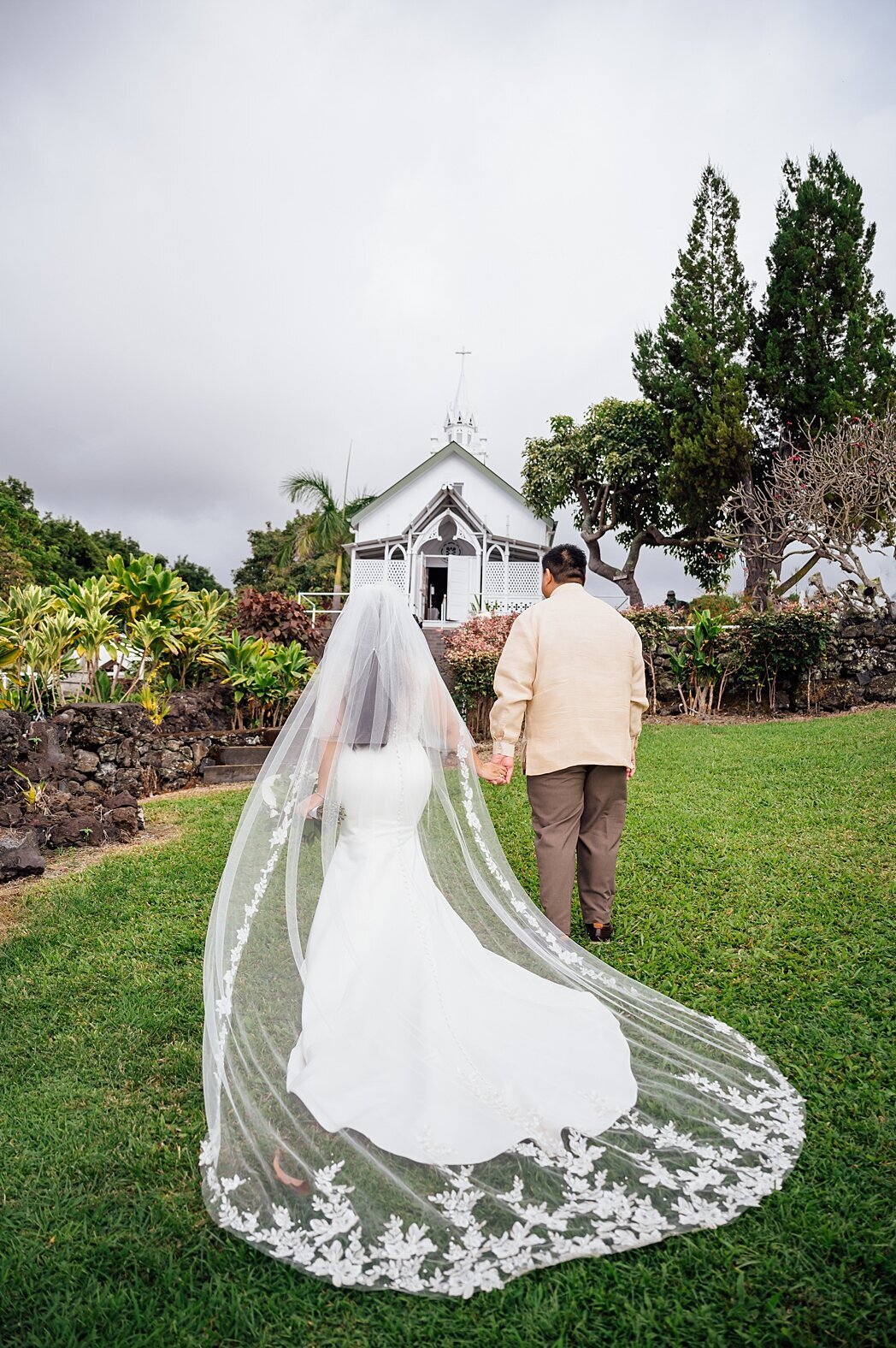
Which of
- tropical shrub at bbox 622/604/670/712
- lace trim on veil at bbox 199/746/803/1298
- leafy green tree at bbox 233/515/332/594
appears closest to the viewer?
lace trim on veil at bbox 199/746/803/1298

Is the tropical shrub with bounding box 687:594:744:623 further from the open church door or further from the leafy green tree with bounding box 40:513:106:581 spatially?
the leafy green tree with bounding box 40:513:106:581

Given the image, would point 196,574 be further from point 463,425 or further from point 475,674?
point 475,674

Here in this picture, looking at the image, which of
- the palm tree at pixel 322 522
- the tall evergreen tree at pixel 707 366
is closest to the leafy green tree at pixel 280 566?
the palm tree at pixel 322 522

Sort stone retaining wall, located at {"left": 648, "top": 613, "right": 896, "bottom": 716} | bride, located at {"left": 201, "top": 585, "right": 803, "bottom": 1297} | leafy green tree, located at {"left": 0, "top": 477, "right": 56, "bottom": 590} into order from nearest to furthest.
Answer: bride, located at {"left": 201, "top": 585, "right": 803, "bottom": 1297} → stone retaining wall, located at {"left": 648, "top": 613, "right": 896, "bottom": 716} → leafy green tree, located at {"left": 0, "top": 477, "right": 56, "bottom": 590}

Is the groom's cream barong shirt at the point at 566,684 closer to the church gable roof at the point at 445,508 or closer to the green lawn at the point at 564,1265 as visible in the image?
the green lawn at the point at 564,1265

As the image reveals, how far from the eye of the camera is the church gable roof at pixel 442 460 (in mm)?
28766

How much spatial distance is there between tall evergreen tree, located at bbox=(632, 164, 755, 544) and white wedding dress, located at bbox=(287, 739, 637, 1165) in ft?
71.5

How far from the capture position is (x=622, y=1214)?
219 cm

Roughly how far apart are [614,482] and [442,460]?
6892 mm

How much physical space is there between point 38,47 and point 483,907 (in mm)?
11327

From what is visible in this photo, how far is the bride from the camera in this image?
219cm

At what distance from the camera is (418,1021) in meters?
2.59

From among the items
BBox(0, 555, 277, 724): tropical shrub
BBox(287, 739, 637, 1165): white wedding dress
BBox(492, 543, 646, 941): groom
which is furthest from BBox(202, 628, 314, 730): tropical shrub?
BBox(287, 739, 637, 1165): white wedding dress

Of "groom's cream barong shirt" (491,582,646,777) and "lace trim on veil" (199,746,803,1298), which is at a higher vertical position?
"groom's cream barong shirt" (491,582,646,777)
